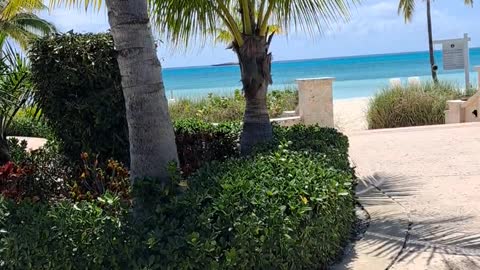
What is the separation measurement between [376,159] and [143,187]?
595cm

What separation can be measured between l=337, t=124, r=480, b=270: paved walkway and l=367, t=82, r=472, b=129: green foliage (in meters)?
3.48

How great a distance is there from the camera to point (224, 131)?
320 inches

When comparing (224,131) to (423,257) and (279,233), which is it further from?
(279,233)

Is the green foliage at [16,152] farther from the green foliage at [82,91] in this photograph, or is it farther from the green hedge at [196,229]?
the green hedge at [196,229]

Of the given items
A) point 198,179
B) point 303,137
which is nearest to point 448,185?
point 303,137

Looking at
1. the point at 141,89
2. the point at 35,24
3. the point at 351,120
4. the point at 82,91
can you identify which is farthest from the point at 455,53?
the point at 35,24

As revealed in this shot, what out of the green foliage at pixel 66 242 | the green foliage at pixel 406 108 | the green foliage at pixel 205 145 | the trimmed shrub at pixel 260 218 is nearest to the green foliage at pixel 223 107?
the green foliage at pixel 406 108

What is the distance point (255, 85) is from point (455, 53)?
521 inches

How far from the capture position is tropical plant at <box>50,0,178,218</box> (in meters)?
4.01

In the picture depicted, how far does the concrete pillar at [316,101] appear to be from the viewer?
13.0m

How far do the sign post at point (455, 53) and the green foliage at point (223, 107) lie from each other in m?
4.92

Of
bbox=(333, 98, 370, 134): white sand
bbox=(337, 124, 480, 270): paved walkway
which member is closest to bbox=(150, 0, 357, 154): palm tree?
bbox=(337, 124, 480, 270): paved walkway

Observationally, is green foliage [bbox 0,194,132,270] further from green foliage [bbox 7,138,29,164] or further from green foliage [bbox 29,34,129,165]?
green foliage [bbox 7,138,29,164]

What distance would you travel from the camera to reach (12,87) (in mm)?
7223
